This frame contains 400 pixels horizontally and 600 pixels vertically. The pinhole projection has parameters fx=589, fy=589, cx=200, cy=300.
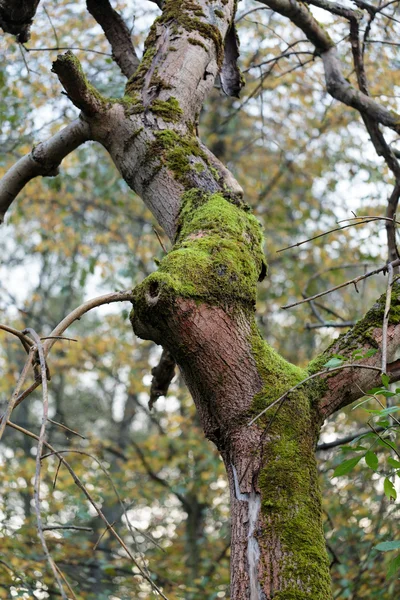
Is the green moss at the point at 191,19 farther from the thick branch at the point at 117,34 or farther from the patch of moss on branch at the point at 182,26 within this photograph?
the thick branch at the point at 117,34

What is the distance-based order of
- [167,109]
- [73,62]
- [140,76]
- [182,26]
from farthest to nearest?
1. [182,26]
2. [140,76]
3. [167,109]
4. [73,62]

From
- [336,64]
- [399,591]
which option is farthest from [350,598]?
[336,64]

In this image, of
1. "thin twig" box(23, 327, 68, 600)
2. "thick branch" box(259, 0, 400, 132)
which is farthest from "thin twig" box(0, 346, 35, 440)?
"thick branch" box(259, 0, 400, 132)

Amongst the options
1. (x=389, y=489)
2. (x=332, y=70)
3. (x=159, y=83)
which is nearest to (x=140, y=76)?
(x=159, y=83)

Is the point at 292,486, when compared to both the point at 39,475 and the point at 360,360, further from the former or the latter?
the point at 39,475

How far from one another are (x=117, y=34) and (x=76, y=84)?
3.82 feet

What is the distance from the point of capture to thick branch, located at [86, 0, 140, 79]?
127 inches

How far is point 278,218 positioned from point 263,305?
1325 mm

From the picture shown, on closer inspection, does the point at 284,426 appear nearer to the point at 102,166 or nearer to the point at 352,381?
the point at 352,381

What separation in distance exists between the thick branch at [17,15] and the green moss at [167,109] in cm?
99

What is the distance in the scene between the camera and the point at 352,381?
1.84 metres

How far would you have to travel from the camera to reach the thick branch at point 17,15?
113 inches

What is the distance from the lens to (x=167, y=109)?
246cm

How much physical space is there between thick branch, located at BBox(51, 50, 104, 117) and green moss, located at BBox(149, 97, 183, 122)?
23 centimetres
